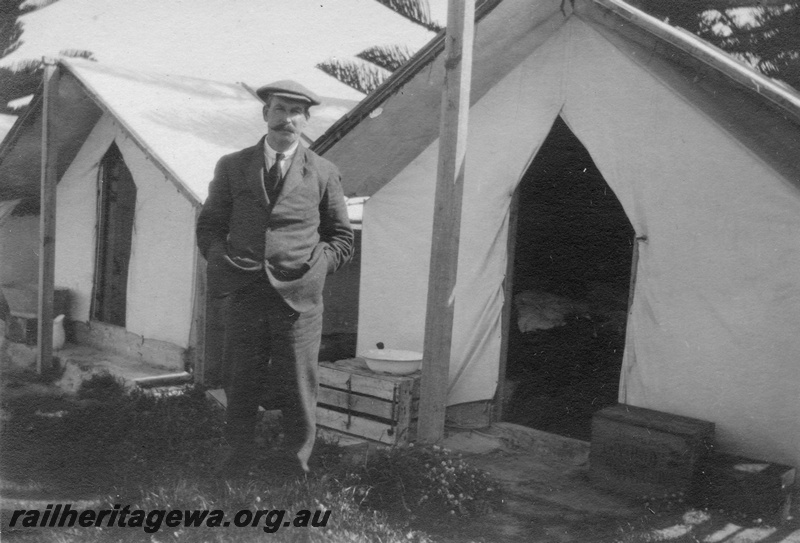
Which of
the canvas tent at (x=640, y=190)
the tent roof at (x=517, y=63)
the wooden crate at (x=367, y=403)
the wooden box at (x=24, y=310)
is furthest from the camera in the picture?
the wooden box at (x=24, y=310)

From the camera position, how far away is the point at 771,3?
9.09 meters

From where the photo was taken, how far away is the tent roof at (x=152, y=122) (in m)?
6.46

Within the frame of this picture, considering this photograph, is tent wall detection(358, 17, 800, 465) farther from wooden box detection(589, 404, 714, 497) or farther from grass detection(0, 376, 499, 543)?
grass detection(0, 376, 499, 543)

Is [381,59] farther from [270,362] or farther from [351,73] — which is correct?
[270,362]

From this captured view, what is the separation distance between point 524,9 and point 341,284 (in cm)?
332

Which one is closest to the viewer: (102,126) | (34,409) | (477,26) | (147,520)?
(147,520)

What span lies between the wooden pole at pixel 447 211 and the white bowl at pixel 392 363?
3.23 feet

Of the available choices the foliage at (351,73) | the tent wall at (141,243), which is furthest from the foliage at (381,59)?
the tent wall at (141,243)

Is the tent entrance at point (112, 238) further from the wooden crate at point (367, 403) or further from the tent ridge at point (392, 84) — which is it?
the wooden crate at point (367, 403)

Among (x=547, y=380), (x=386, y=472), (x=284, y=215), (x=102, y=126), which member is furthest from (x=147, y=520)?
(x=102, y=126)

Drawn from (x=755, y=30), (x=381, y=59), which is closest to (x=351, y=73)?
(x=381, y=59)

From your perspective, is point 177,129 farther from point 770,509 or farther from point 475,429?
point 770,509

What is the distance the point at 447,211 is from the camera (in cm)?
385

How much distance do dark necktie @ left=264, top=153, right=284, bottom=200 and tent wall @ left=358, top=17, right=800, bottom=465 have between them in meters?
2.01
